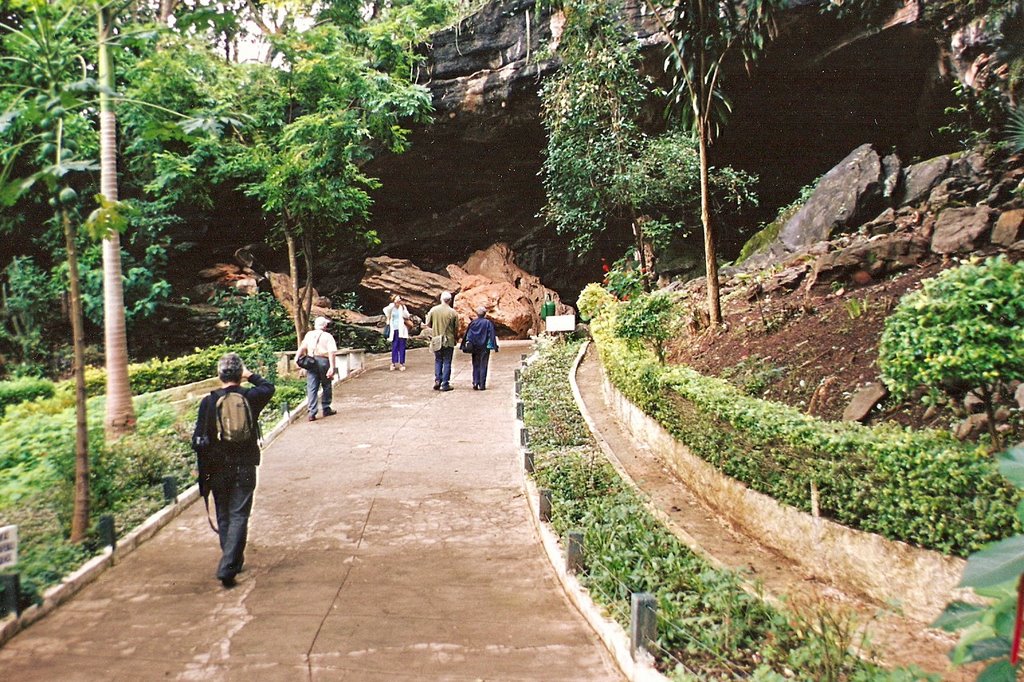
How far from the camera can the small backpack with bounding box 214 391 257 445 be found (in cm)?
559

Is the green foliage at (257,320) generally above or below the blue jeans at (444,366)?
above

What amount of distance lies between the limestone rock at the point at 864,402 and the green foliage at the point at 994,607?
5801 millimetres

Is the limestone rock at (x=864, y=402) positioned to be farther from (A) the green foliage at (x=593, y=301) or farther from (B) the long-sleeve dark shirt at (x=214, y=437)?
(A) the green foliage at (x=593, y=301)

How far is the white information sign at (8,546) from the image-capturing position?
4.93 meters

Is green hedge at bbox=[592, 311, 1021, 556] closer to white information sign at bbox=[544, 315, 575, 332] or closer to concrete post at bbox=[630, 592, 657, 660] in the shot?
concrete post at bbox=[630, 592, 657, 660]

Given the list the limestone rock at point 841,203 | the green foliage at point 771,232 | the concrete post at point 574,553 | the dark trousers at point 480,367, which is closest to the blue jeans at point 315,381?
the dark trousers at point 480,367

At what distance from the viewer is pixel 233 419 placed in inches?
221

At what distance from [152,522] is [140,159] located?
551 inches

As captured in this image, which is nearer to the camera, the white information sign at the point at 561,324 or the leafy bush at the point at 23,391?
the leafy bush at the point at 23,391

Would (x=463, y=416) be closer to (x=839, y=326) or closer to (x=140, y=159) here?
(x=839, y=326)

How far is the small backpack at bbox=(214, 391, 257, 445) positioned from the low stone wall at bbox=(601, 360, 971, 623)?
4225 mm

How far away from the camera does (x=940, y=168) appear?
43.5 feet

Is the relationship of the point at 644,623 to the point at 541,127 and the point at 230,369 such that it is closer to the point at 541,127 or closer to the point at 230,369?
the point at 230,369

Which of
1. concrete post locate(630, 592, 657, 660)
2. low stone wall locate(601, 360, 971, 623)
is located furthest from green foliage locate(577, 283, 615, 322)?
concrete post locate(630, 592, 657, 660)
